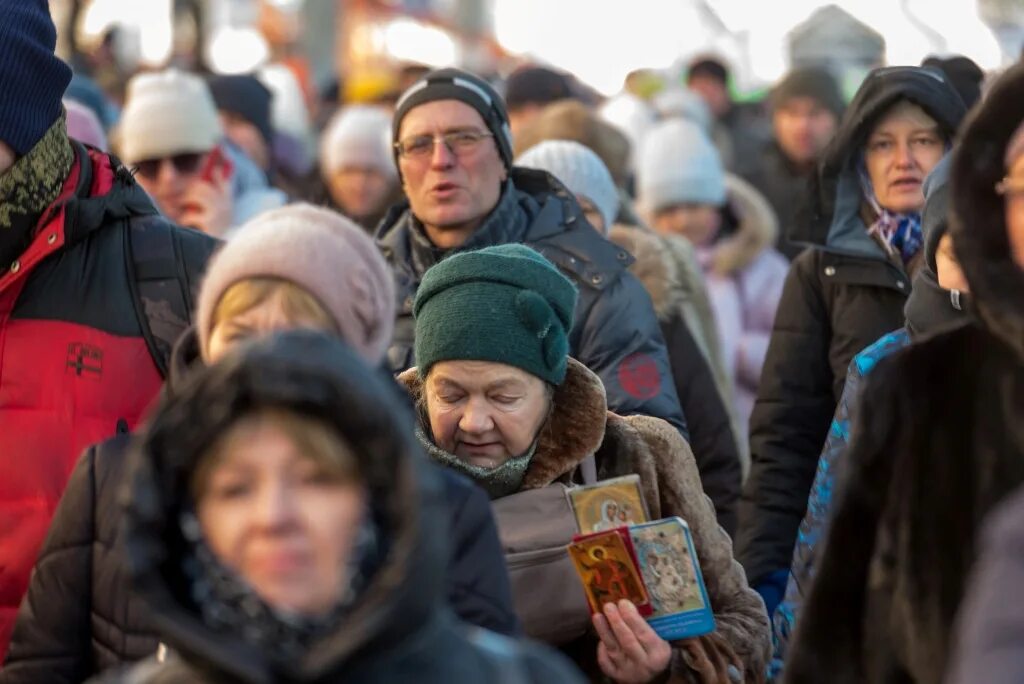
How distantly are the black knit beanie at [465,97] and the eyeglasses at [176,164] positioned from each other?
208cm

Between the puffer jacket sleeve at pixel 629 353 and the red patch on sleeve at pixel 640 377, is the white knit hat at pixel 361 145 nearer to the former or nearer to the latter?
the puffer jacket sleeve at pixel 629 353

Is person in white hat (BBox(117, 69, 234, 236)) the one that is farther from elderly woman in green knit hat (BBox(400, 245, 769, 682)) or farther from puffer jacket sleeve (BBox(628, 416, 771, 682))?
puffer jacket sleeve (BBox(628, 416, 771, 682))

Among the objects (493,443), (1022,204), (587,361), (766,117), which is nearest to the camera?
(1022,204)

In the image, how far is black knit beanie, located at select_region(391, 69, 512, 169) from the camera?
677 cm

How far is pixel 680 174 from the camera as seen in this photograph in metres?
10.0

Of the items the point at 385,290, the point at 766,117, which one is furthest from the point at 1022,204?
the point at 766,117

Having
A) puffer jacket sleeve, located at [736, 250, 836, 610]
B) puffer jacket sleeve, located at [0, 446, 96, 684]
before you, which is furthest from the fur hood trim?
puffer jacket sleeve, located at [0, 446, 96, 684]

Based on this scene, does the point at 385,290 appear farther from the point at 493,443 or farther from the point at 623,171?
the point at 623,171

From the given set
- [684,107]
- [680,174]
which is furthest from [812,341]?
[684,107]

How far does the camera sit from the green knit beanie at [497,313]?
494 cm

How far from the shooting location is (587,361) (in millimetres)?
6102

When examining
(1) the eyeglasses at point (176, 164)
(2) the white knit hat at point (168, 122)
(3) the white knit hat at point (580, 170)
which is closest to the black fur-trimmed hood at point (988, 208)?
(3) the white knit hat at point (580, 170)

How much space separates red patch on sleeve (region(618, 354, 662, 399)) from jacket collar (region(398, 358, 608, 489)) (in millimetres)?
920

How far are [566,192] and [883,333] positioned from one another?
3.48ft
